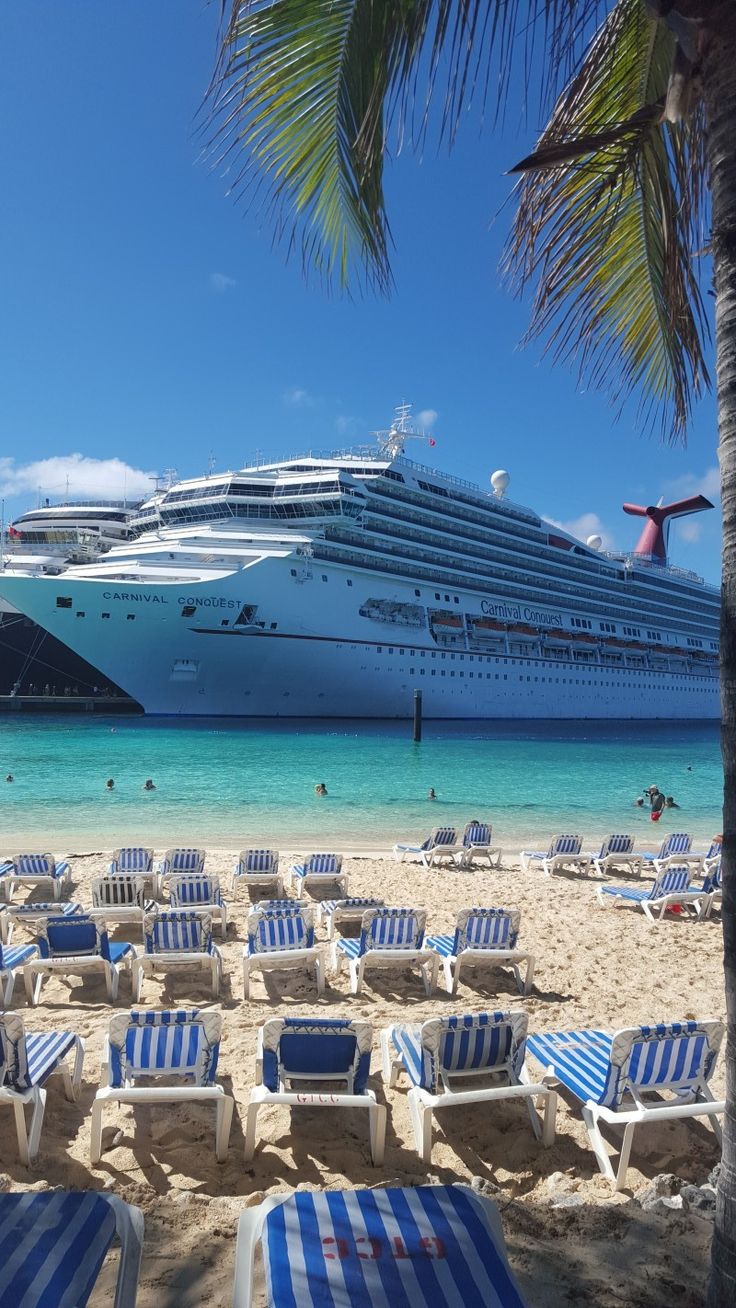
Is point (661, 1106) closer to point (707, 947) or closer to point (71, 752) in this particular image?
point (707, 947)

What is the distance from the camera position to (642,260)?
2908 millimetres

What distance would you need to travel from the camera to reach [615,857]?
38.9 ft

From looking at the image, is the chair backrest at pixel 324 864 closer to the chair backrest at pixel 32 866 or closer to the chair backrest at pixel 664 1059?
the chair backrest at pixel 32 866

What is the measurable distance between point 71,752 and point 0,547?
35.7 meters

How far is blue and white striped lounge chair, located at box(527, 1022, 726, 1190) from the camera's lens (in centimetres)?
359

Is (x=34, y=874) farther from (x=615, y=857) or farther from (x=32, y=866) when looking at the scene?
(x=615, y=857)

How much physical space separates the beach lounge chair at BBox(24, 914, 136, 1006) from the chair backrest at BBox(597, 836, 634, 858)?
8625mm

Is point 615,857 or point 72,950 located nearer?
point 72,950

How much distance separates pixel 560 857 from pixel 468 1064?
28.0 ft

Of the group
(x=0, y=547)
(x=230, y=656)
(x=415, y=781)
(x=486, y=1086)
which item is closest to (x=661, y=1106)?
(x=486, y=1086)

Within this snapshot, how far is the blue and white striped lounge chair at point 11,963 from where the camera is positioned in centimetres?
561

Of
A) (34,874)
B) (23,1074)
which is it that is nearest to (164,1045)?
(23,1074)

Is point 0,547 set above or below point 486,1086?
above

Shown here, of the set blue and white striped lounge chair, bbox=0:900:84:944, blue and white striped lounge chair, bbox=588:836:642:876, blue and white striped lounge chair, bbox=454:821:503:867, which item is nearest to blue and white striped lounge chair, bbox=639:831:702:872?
blue and white striped lounge chair, bbox=588:836:642:876
